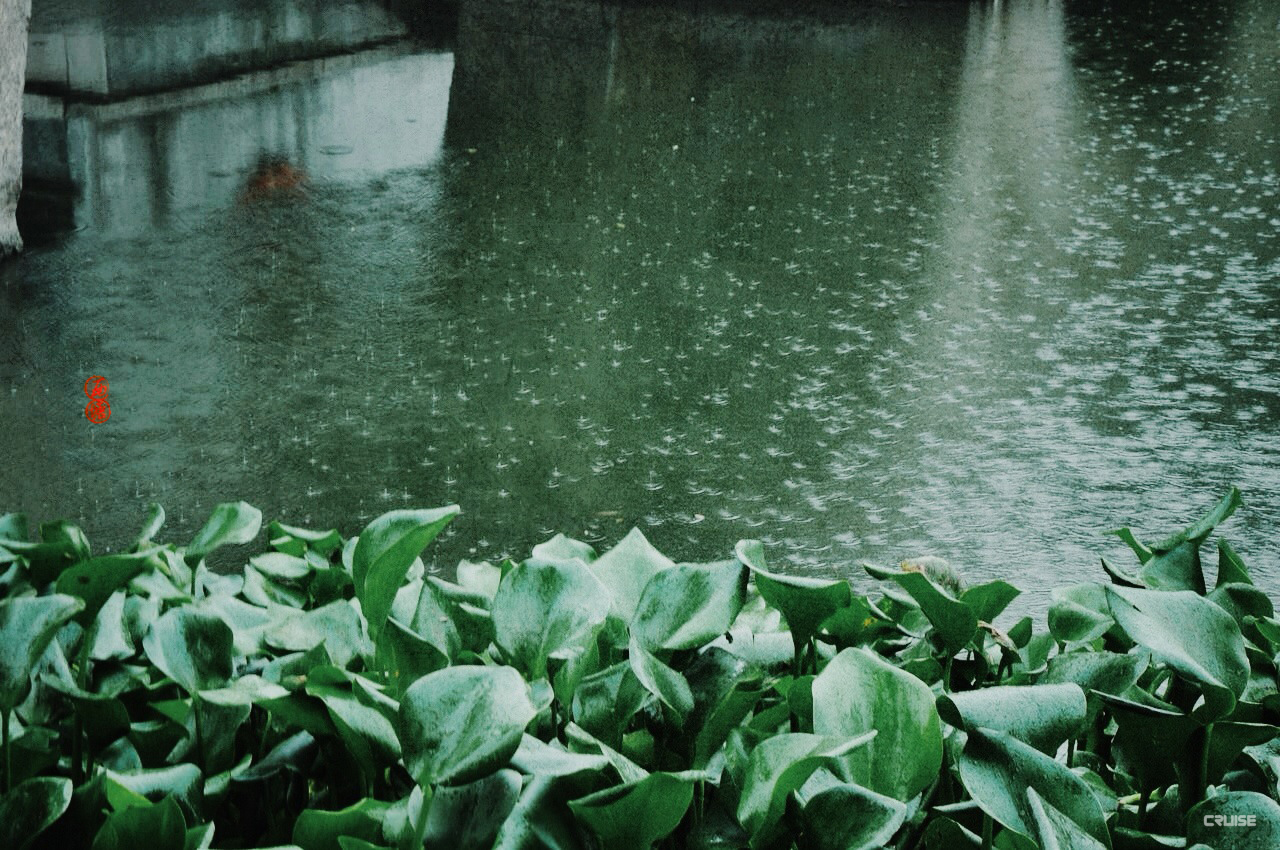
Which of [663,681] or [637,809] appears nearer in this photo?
[637,809]

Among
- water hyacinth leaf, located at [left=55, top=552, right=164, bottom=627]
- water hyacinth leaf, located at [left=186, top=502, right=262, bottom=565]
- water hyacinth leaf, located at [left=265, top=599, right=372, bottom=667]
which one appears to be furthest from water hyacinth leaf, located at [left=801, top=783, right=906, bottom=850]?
water hyacinth leaf, located at [left=186, top=502, right=262, bottom=565]

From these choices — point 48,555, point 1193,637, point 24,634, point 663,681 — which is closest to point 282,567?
point 48,555

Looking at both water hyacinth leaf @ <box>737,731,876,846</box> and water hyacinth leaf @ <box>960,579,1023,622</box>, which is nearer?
water hyacinth leaf @ <box>737,731,876,846</box>

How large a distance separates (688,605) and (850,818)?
32 centimetres

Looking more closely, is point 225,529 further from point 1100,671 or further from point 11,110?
point 11,110

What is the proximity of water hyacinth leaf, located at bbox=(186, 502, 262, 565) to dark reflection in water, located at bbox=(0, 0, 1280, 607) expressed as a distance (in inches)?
74.0

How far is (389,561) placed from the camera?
1.18 m

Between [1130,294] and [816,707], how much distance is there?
4.57m

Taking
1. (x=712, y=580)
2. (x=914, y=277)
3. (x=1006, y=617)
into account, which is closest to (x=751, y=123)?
(x=914, y=277)

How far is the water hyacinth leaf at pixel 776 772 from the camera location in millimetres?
969

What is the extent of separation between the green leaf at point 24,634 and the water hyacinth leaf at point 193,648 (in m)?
0.11

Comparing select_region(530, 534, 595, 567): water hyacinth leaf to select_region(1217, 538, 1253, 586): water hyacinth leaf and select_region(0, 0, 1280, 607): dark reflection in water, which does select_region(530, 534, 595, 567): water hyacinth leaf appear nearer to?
select_region(1217, 538, 1253, 586): water hyacinth leaf

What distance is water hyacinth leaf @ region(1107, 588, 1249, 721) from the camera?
1.08 m

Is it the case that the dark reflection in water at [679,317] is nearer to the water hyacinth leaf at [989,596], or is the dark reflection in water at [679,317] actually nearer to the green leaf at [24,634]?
the water hyacinth leaf at [989,596]
